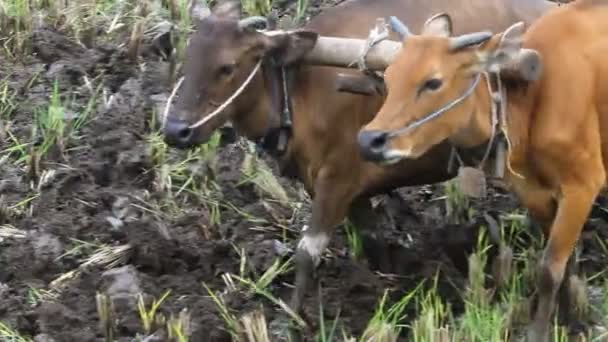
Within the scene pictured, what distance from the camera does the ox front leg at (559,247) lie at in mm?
4914

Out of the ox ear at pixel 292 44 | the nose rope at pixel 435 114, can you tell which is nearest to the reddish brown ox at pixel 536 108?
the nose rope at pixel 435 114

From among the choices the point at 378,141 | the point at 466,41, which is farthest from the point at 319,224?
the point at 466,41

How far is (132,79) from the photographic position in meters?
6.96

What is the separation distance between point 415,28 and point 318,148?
573 mm

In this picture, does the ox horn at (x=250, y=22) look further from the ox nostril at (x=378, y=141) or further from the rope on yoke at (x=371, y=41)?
the ox nostril at (x=378, y=141)

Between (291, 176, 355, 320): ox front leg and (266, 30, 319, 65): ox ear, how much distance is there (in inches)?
18.5

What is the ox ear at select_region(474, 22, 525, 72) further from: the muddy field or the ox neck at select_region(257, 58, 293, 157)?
the muddy field

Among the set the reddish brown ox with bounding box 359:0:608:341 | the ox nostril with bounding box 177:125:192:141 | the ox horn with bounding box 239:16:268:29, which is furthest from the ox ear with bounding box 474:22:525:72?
the ox nostril with bounding box 177:125:192:141

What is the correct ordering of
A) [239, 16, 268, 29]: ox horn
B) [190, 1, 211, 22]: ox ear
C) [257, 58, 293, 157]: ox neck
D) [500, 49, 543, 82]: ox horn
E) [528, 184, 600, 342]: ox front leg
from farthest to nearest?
[190, 1, 211, 22]: ox ear → [257, 58, 293, 157]: ox neck → [239, 16, 268, 29]: ox horn → [528, 184, 600, 342]: ox front leg → [500, 49, 543, 82]: ox horn

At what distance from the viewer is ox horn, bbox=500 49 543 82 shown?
15.5 feet

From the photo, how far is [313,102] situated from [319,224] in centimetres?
44

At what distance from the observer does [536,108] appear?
4910 millimetres

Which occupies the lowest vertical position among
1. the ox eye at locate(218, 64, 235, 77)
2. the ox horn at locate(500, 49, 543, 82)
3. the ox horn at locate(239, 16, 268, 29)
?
the ox eye at locate(218, 64, 235, 77)

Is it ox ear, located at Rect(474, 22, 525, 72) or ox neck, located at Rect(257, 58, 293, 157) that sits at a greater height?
ox ear, located at Rect(474, 22, 525, 72)
